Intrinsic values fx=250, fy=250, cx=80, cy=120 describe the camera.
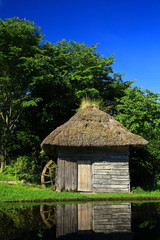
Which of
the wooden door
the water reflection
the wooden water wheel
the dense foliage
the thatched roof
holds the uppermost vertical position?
the dense foliage

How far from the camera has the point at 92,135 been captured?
1488cm

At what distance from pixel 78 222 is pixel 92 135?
7.41 meters

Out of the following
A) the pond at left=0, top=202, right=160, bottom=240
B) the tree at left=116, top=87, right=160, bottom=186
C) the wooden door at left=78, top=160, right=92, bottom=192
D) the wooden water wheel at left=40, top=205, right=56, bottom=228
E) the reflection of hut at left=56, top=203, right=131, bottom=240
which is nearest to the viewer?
the pond at left=0, top=202, right=160, bottom=240

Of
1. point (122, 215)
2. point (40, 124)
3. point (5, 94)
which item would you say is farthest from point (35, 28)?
point (122, 215)

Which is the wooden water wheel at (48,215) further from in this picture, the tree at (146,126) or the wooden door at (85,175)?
the tree at (146,126)

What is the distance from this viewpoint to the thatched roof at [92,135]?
570 inches

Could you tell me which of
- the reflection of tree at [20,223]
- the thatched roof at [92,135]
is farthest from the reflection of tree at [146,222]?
the thatched roof at [92,135]

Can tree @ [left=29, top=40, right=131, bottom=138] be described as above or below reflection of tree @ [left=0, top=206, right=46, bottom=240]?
above

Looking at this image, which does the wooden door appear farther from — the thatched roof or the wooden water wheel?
the wooden water wheel

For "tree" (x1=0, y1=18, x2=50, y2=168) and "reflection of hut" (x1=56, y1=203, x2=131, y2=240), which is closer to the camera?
"reflection of hut" (x1=56, y1=203, x2=131, y2=240)

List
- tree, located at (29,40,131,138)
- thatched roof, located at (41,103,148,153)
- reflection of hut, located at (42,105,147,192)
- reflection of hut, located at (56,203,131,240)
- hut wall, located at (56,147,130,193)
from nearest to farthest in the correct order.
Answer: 1. reflection of hut, located at (56,203,131,240)
2. thatched roof, located at (41,103,148,153)
3. reflection of hut, located at (42,105,147,192)
4. hut wall, located at (56,147,130,193)
5. tree, located at (29,40,131,138)

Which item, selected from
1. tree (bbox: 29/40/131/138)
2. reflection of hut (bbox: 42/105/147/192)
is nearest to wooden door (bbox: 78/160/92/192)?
reflection of hut (bbox: 42/105/147/192)

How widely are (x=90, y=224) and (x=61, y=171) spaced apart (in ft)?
25.9

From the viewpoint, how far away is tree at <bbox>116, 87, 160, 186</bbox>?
1837 cm
